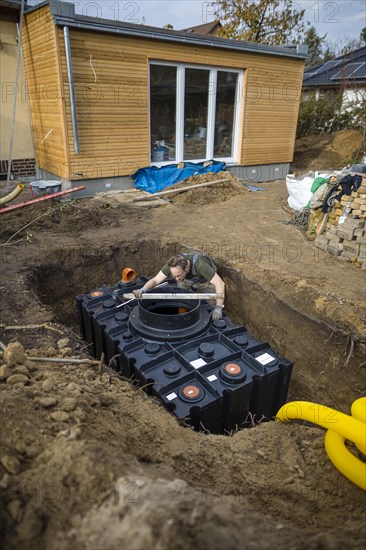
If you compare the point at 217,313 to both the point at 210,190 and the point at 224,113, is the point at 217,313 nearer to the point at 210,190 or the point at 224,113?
the point at 210,190

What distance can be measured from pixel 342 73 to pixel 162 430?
21174 mm

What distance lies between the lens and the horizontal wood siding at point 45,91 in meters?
7.61

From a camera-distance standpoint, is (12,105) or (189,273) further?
(12,105)

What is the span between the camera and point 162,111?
9.66 meters

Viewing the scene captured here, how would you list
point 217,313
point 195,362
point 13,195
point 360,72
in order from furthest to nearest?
point 360,72 < point 13,195 < point 217,313 < point 195,362

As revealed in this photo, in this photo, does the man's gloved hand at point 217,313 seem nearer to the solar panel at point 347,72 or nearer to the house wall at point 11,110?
the house wall at point 11,110

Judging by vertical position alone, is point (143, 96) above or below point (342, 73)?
below

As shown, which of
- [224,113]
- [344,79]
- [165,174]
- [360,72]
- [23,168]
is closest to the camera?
[165,174]

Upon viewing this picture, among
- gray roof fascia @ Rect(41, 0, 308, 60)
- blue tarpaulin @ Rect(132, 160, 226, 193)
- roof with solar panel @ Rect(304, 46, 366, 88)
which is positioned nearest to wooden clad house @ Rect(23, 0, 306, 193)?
gray roof fascia @ Rect(41, 0, 308, 60)

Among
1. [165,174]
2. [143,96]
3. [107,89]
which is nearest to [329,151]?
[165,174]

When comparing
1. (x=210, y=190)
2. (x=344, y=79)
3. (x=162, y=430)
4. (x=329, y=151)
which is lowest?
(x=162, y=430)

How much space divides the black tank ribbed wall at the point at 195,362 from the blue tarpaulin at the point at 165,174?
5666mm

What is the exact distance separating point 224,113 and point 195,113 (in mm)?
1154

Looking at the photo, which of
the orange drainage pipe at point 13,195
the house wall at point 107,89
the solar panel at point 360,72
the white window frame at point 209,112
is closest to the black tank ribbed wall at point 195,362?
the orange drainage pipe at point 13,195
